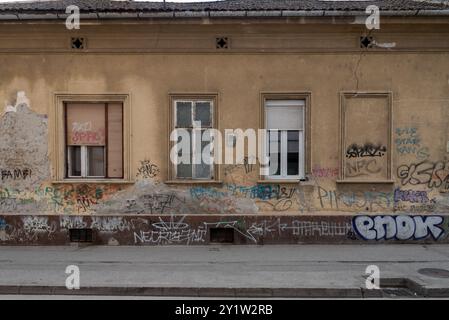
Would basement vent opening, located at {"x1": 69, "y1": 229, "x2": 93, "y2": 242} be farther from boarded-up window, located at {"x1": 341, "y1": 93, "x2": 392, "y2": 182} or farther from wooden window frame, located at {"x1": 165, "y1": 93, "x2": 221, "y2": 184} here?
boarded-up window, located at {"x1": 341, "y1": 93, "x2": 392, "y2": 182}

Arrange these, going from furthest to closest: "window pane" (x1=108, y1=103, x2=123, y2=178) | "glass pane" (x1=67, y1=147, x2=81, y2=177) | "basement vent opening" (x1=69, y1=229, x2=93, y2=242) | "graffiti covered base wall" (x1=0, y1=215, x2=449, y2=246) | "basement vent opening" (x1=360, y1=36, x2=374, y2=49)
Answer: "glass pane" (x1=67, y1=147, x2=81, y2=177), "window pane" (x1=108, y1=103, x2=123, y2=178), "basement vent opening" (x1=69, y1=229, x2=93, y2=242), "basement vent opening" (x1=360, y1=36, x2=374, y2=49), "graffiti covered base wall" (x1=0, y1=215, x2=449, y2=246)

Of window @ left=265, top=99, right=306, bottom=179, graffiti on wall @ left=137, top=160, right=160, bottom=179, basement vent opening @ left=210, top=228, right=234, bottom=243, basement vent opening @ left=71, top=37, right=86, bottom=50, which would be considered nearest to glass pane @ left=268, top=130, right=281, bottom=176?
window @ left=265, top=99, right=306, bottom=179

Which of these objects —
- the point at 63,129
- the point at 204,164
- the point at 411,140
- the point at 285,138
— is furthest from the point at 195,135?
the point at 411,140

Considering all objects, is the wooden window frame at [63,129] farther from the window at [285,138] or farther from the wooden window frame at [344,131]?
the wooden window frame at [344,131]

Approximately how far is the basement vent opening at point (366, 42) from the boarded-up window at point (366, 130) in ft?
3.55

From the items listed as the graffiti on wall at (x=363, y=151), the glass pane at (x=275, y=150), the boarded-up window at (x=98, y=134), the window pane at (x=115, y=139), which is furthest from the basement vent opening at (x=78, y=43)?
the graffiti on wall at (x=363, y=151)

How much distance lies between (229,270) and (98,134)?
15.3 ft

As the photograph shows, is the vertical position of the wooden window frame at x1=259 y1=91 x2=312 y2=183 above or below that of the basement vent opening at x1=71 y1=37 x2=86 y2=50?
below

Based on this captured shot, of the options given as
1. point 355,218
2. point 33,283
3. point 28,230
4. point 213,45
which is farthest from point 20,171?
point 355,218

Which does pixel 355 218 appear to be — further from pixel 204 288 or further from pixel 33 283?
pixel 33 283

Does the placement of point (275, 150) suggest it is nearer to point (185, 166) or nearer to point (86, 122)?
point (185, 166)

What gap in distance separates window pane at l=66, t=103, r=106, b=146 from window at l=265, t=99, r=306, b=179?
381 centimetres

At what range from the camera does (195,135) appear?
34.6ft

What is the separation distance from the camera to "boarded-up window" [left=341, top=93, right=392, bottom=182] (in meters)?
10.4
